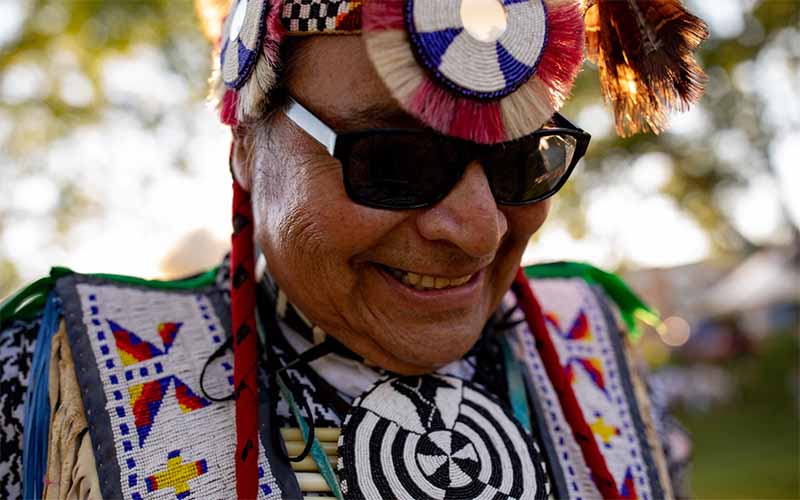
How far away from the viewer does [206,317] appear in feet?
6.34

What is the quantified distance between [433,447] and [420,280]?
1.17 feet

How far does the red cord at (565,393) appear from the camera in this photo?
1.86 m

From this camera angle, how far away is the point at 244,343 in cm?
174

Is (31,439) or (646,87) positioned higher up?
(646,87)

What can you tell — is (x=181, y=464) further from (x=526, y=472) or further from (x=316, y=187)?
(x=526, y=472)

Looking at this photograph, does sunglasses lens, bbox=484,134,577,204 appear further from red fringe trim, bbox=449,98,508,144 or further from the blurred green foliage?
the blurred green foliage

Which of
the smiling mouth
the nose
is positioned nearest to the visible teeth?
the smiling mouth

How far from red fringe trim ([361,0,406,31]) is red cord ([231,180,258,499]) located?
0.67 m

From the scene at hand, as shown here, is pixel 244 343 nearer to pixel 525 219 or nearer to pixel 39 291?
pixel 39 291

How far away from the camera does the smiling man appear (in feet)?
4.81

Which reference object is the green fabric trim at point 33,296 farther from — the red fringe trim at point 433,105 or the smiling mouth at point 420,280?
the red fringe trim at point 433,105

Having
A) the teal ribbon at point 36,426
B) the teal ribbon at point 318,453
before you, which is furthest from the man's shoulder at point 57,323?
the teal ribbon at point 318,453

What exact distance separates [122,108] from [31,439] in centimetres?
1132

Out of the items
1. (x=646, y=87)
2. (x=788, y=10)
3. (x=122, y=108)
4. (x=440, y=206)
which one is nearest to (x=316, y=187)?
(x=440, y=206)
